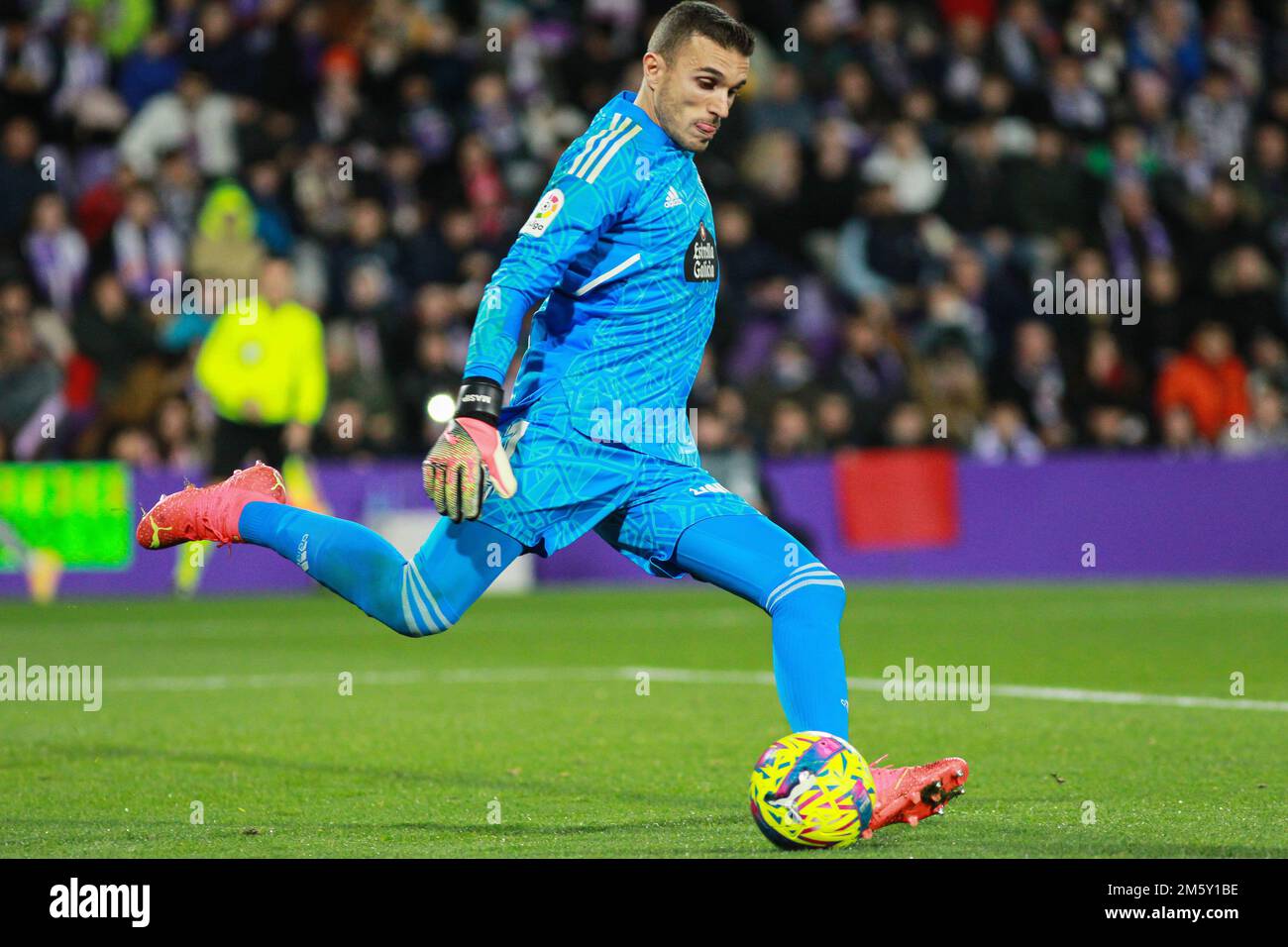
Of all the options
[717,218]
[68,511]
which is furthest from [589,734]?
[717,218]

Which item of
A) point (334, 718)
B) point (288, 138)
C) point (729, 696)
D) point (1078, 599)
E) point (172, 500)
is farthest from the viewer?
point (288, 138)

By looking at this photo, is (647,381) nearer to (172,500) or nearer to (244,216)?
(172,500)

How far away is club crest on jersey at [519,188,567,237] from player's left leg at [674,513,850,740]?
92 cm

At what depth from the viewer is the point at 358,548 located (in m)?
6.17

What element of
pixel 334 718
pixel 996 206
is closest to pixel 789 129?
pixel 996 206

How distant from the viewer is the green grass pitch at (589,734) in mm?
5961

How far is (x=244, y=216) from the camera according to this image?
17344 millimetres

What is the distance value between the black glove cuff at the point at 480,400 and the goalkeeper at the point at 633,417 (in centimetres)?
7

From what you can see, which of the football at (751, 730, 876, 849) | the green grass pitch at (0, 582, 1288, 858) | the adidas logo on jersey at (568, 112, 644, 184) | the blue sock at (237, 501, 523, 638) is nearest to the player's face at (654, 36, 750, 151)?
the adidas logo on jersey at (568, 112, 644, 184)

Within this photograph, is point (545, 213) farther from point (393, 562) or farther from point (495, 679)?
point (495, 679)

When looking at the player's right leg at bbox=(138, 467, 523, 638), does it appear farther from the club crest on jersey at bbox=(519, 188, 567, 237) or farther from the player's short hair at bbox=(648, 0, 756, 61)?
the player's short hair at bbox=(648, 0, 756, 61)

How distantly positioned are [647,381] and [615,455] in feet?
0.81
